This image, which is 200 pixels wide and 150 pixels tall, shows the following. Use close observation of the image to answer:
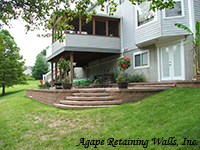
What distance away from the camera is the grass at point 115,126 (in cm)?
428

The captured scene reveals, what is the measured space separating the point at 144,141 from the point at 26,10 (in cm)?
580

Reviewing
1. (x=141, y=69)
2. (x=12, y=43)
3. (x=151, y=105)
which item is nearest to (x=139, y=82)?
(x=141, y=69)

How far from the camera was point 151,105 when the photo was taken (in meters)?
6.48

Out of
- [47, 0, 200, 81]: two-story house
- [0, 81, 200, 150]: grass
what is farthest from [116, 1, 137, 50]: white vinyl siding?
[0, 81, 200, 150]: grass

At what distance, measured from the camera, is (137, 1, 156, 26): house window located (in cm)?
1144

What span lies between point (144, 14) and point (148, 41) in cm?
190

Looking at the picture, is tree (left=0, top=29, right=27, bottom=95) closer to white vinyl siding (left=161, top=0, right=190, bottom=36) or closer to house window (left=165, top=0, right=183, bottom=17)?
white vinyl siding (left=161, top=0, right=190, bottom=36)

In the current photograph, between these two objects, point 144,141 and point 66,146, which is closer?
point 144,141

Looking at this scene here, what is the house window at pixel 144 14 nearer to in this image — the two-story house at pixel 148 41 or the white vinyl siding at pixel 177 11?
the two-story house at pixel 148 41

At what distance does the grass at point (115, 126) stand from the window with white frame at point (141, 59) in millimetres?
5492

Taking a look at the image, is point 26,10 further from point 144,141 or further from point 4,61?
point 4,61

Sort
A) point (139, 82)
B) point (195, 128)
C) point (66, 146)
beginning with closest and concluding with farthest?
point (195, 128) → point (66, 146) → point (139, 82)

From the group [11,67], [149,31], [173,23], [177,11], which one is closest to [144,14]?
[149,31]

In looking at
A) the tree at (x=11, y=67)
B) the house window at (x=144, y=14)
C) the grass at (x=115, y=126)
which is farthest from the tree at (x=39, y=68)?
the grass at (x=115, y=126)
